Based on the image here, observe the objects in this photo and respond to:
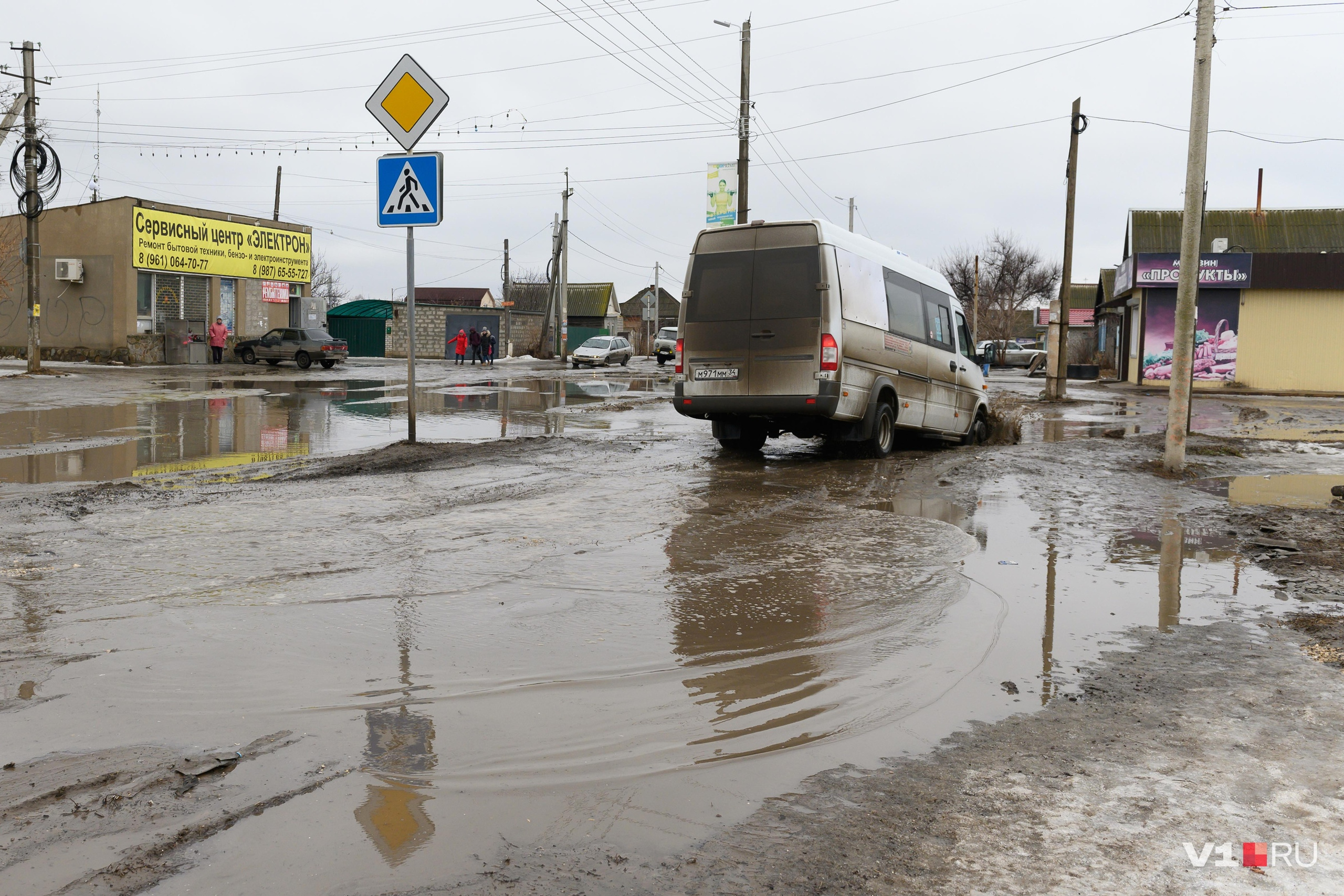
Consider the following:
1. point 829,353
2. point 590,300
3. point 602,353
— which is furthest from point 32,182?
point 590,300

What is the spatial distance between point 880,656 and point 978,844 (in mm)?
1820

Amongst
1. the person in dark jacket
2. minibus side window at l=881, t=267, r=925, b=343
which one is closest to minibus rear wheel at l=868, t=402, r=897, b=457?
minibus side window at l=881, t=267, r=925, b=343

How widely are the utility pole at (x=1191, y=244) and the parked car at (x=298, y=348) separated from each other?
105 feet

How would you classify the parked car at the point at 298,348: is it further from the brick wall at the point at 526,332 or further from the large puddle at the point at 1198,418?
the large puddle at the point at 1198,418

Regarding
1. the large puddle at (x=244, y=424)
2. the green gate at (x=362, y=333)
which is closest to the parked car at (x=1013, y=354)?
the green gate at (x=362, y=333)

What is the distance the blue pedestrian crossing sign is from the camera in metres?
10.9

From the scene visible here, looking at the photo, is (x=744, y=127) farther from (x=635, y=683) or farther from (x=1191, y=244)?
(x=635, y=683)

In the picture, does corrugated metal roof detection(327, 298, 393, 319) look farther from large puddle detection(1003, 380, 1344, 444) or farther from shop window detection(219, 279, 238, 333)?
large puddle detection(1003, 380, 1344, 444)

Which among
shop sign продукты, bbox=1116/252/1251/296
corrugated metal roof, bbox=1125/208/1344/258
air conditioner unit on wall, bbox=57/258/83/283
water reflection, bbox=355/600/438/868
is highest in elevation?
corrugated metal roof, bbox=1125/208/1344/258

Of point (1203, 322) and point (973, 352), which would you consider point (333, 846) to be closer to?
point (973, 352)

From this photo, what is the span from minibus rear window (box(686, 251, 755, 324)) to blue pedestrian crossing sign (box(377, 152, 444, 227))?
2929mm

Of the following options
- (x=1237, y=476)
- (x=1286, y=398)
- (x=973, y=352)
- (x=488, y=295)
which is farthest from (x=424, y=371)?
(x=488, y=295)

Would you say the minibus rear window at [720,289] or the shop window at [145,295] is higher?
the shop window at [145,295]

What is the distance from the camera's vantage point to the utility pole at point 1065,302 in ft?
80.6
